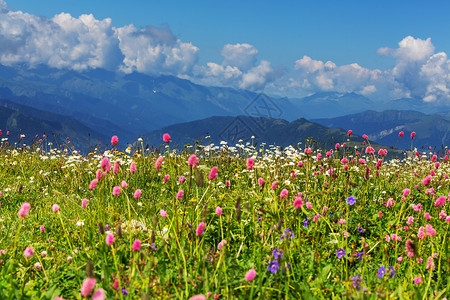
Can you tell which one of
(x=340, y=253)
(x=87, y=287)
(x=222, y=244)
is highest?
(x=87, y=287)

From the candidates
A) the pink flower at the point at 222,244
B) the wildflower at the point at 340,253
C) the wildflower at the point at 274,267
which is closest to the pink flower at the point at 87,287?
the pink flower at the point at 222,244

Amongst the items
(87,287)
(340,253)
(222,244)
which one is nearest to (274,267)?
(222,244)

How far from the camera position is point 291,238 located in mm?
3121

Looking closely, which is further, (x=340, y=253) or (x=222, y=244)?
(x=340, y=253)

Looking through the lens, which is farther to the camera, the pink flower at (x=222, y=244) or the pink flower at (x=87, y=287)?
the pink flower at (x=222, y=244)

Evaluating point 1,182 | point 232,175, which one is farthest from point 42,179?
point 232,175

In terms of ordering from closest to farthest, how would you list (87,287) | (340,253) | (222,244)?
(87,287) < (222,244) < (340,253)

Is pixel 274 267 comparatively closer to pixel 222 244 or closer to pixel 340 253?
pixel 222 244

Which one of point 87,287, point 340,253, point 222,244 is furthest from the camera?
point 340,253

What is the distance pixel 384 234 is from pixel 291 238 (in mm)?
1219

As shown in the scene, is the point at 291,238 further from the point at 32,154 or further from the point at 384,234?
the point at 32,154

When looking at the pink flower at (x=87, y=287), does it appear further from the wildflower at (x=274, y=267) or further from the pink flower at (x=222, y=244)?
the wildflower at (x=274, y=267)

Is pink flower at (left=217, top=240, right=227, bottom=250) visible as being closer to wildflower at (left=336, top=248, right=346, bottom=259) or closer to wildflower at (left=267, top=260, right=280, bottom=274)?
wildflower at (left=267, top=260, right=280, bottom=274)

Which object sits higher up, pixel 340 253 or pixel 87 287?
pixel 87 287
